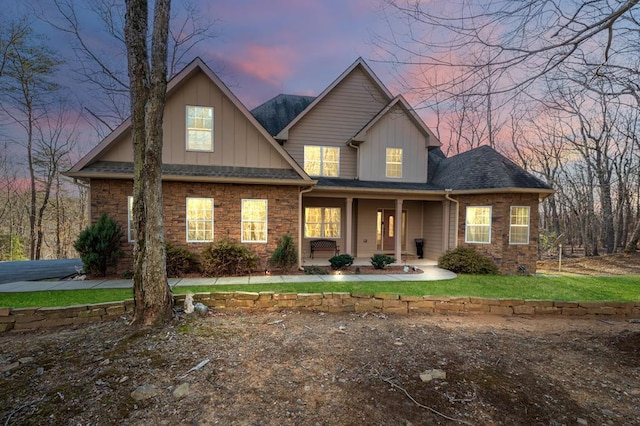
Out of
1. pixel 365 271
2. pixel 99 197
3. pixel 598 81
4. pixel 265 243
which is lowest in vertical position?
pixel 365 271

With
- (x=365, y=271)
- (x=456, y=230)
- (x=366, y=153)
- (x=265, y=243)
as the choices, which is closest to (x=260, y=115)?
(x=366, y=153)

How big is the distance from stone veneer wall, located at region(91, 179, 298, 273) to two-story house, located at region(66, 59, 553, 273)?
3 cm

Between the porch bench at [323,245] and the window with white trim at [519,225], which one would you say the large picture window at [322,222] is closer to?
the porch bench at [323,245]

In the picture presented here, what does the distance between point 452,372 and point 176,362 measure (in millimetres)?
3448

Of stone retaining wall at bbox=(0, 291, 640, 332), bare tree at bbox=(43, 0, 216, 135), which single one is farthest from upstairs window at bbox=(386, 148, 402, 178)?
bare tree at bbox=(43, 0, 216, 135)

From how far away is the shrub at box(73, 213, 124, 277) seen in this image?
8.23 metres

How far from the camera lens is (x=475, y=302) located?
20.3ft

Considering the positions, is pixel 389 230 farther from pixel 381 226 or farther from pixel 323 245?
pixel 323 245

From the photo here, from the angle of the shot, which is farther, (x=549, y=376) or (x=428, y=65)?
(x=428, y=65)

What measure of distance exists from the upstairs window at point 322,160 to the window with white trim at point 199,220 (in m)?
4.83

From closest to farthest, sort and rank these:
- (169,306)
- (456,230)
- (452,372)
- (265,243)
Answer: (452,372) < (169,306) < (265,243) < (456,230)

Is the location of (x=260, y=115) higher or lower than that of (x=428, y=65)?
higher

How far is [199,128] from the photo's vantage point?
9781mm

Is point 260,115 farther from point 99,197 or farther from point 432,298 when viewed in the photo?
point 432,298
